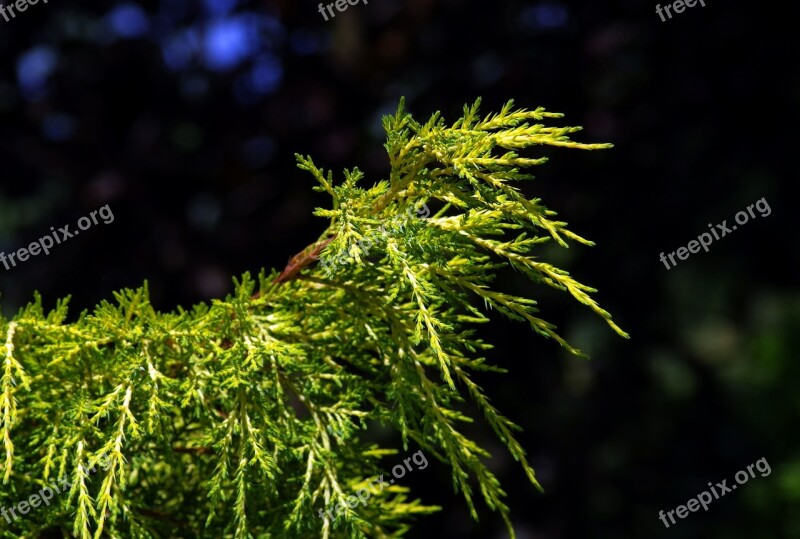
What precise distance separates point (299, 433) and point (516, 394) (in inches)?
98.7

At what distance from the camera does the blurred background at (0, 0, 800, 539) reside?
300cm

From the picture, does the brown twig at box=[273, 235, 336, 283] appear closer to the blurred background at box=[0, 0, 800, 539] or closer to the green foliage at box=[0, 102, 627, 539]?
the green foliage at box=[0, 102, 627, 539]

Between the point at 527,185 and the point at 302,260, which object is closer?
the point at 302,260

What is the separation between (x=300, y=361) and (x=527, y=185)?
2.26 meters

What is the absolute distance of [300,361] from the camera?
0.84 meters

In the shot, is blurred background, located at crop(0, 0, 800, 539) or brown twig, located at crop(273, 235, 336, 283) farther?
blurred background, located at crop(0, 0, 800, 539)

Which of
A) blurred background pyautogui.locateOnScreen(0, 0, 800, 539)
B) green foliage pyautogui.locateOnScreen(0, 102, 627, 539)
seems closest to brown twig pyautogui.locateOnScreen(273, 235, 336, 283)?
green foliage pyautogui.locateOnScreen(0, 102, 627, 539)

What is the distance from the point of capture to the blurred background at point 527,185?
3000mm

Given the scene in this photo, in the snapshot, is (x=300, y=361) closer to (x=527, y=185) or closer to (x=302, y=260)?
(x=302, y=260)

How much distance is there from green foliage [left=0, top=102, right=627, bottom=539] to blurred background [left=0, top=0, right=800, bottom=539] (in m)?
2.04

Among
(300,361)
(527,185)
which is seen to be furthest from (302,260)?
(527,185)

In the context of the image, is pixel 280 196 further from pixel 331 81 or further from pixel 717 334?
pixel 717 334

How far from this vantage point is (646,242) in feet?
10.8

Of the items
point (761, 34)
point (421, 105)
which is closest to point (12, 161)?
point (421, 105)
